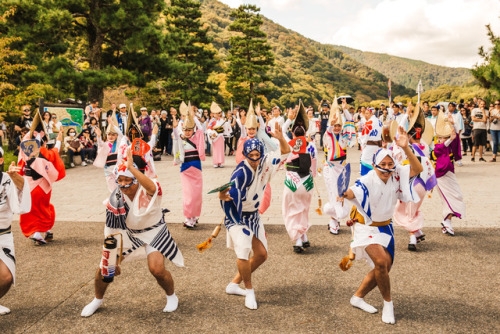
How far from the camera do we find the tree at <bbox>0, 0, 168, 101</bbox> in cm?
1762

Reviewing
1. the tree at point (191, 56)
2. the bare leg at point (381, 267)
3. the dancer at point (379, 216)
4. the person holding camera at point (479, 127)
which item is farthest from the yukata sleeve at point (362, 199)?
the tree at point (191, 56)

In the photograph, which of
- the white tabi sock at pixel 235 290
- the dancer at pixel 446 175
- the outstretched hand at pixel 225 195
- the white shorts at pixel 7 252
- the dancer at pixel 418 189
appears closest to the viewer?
the white shorts at pixel 7 252

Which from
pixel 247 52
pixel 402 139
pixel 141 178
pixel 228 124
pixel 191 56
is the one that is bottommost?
pixel 141 178

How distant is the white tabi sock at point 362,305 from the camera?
372 cm

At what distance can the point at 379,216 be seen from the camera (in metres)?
3.71

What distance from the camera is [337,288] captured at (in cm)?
427

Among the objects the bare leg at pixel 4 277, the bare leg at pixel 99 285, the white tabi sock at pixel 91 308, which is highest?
the bare leg at pixel 4 277

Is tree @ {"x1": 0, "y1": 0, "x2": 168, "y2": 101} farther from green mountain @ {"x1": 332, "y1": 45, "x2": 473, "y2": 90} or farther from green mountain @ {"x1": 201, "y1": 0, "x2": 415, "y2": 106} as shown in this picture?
green mountain @ {"x1": 332, "y1": 45, "x2": 473, "y2": 90}

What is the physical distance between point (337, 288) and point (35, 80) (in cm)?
1852

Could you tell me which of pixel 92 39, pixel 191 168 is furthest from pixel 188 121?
pixel 92 39

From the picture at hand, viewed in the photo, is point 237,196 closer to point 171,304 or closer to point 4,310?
point 171,304

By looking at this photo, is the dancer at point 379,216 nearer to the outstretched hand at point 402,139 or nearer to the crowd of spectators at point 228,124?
A: the outstretched hand at point 402,139

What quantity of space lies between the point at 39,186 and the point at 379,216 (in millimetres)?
4901

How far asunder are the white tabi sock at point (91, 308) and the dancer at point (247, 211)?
1309 millimetres
